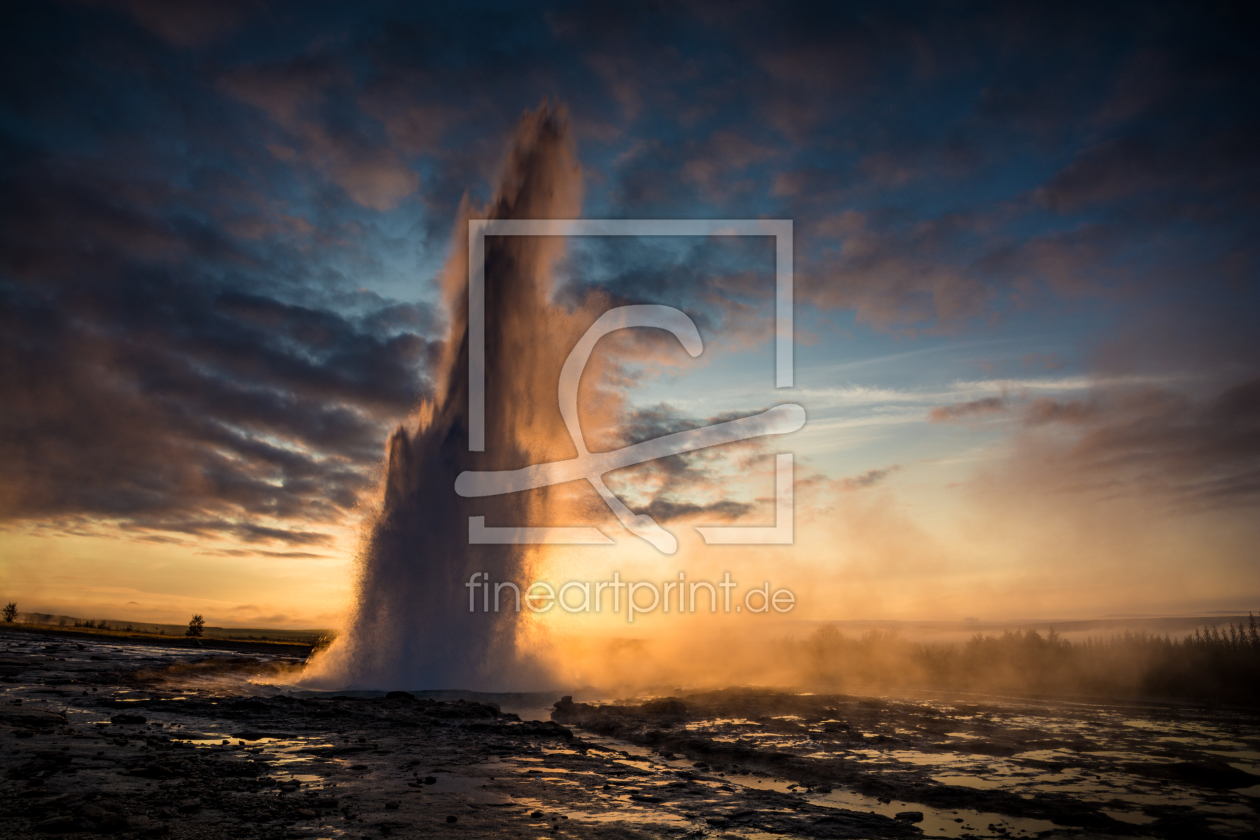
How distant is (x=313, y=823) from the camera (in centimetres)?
860

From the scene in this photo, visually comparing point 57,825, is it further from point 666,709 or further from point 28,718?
point 666,709

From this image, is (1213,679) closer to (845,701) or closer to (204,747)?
(845,701)

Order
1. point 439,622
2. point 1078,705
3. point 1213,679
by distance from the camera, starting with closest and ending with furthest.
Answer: point 439,622 < point 1078,705 < point 1213,679

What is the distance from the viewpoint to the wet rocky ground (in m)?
9.20

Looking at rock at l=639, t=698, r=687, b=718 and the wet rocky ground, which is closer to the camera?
the wet rocky ground

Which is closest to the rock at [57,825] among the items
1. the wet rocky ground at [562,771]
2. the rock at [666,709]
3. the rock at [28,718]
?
the wet rocky ground at [562,771]

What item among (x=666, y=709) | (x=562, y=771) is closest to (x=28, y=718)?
(x=562, y=771)

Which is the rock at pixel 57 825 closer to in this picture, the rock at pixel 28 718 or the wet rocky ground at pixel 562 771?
the wet rocky ground at pixel 562 771

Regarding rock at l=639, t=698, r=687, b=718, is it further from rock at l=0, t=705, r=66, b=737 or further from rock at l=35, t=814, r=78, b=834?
rock at l=35, t=814, r=78, b=834

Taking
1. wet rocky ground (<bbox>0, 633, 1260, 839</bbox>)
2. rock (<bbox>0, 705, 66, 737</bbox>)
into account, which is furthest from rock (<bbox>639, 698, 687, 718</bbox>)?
rock (<bbox>0, 705, 66, 737</bbox>)

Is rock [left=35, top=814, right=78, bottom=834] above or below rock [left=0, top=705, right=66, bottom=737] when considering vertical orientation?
above

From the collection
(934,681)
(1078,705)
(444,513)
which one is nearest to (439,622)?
(444,513)

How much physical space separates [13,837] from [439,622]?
67.5 feet

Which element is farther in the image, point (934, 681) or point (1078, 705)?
point (934, 681)
